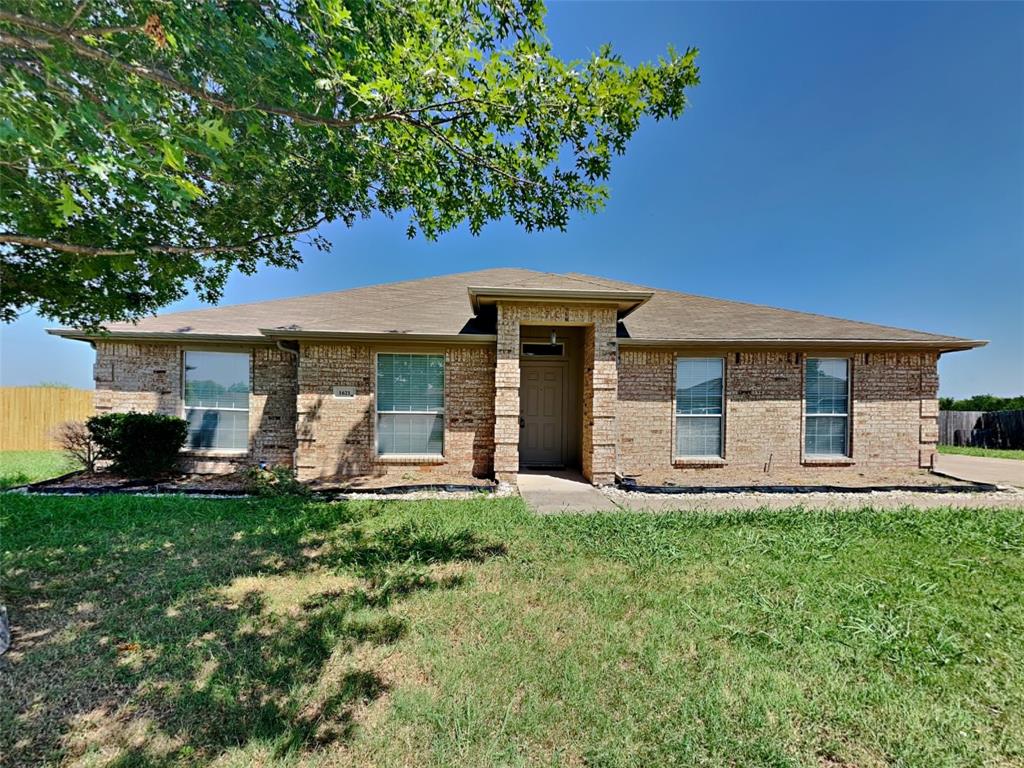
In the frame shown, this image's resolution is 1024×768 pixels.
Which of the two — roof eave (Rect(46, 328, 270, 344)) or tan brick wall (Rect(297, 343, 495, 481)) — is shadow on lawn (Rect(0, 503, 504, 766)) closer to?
tan brick wall (Rect(297, 343, 495, 481))

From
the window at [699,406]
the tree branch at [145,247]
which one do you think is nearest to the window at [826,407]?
the window at [699,406]

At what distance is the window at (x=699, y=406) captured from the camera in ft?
28.7

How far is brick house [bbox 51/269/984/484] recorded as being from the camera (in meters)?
7.84

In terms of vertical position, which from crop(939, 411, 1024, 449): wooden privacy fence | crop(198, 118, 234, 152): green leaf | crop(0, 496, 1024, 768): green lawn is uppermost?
crop(198, 118, 234, 152): green leaf

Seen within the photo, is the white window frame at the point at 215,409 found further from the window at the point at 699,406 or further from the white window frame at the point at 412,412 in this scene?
the window at the point at 699,406

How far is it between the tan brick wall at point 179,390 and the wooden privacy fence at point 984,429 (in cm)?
2361

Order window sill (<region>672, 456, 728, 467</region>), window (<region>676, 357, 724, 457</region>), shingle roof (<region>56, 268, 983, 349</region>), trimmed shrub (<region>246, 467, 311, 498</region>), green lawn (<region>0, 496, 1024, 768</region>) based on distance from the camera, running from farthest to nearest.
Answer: window (<region>676, 357, 724, 457</region>) → window sill (<region>672, 456, 728, 467</region>) → shingle roof (<region>56, 268, 983, 349</region>) → trimmed shrub (<region>246, 467, 311, 498</region>) → green lawn (<region>0, 496, 1024, 768</region>)

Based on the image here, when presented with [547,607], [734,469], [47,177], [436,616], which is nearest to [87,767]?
[436,616]

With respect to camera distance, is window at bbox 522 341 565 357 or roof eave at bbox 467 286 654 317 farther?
window at bbox 522 341 565 357

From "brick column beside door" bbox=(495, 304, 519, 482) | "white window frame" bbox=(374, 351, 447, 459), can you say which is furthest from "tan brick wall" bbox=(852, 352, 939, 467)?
"white window frame" bbox=(374, 351, 447, 459)

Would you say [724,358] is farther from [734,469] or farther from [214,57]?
[214,57]

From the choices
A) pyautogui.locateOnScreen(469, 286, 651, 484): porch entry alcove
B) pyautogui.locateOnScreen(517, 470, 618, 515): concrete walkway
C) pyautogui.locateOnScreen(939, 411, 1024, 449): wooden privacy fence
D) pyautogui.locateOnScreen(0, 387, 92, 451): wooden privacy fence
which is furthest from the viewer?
pyautogui.locateOnScreen(939, 411, 1024, 449): wooden privacy fence

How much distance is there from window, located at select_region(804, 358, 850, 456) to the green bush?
13.2 m

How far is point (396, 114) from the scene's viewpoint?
355 centimetres
